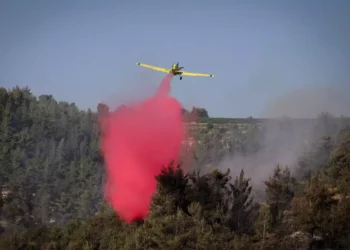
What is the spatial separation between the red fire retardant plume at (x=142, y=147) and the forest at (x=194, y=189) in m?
2.93

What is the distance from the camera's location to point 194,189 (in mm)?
55375

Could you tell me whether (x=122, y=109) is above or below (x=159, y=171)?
above

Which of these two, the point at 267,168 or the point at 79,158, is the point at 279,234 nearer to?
the point at 267,168

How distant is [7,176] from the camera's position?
142625 mm

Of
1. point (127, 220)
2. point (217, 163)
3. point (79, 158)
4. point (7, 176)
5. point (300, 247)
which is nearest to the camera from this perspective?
point (300, 247)

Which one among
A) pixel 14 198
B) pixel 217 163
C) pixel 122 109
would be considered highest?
pixel 122 109

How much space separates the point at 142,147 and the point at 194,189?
1033 cm

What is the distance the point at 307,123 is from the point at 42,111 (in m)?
112

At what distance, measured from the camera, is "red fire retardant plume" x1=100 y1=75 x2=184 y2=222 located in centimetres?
6075

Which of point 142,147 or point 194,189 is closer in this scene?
point 194,189

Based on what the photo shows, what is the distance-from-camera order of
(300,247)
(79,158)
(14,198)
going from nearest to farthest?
(300,247) → (14,198) → (79,158)

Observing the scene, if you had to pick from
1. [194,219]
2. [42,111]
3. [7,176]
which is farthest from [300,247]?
[42,111]

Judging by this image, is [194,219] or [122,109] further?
[122,109]

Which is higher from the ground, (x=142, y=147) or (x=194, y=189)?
(x=142, y=147)
